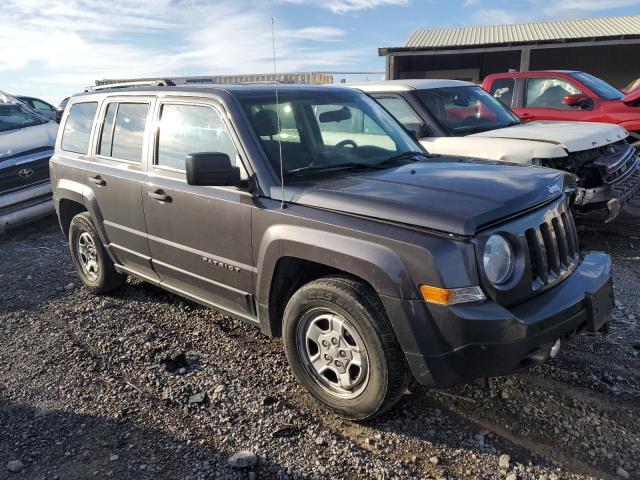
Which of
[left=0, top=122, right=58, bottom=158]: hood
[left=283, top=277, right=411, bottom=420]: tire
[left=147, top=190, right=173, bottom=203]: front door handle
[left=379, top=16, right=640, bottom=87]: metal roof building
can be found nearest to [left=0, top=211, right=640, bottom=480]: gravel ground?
[left=283, top=277, right=411, bottom=420]: tire

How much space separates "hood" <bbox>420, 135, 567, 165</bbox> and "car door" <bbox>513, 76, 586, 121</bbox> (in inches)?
121

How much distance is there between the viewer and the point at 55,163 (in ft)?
17.4

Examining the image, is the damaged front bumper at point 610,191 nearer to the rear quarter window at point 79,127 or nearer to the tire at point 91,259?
the tire at point 91,259

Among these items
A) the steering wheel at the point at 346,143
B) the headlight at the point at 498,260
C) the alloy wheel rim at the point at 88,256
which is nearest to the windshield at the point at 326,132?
the steering wheel at the point at 346,143

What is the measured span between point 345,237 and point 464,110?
4.75 meters

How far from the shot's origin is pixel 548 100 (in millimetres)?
8617

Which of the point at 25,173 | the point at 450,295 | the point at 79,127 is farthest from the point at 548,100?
the point at 25,173

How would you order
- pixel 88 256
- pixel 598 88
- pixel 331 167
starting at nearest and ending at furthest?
pixel 331 167 → pixel 88 256 → pixel 598 88

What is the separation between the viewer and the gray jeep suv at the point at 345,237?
2.58 m

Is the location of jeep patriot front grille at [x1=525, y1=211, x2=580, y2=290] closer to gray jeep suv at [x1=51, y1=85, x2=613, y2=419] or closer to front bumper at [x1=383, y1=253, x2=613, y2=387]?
gray jeep suv at [x1=51, y1=85, x2=613, y2=419]

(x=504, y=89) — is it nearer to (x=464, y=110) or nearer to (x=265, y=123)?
(x=464, y=110)

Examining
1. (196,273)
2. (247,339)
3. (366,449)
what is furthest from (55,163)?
(366,449)

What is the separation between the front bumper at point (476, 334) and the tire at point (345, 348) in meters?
0.13

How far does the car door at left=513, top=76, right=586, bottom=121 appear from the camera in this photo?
8.37 meters
